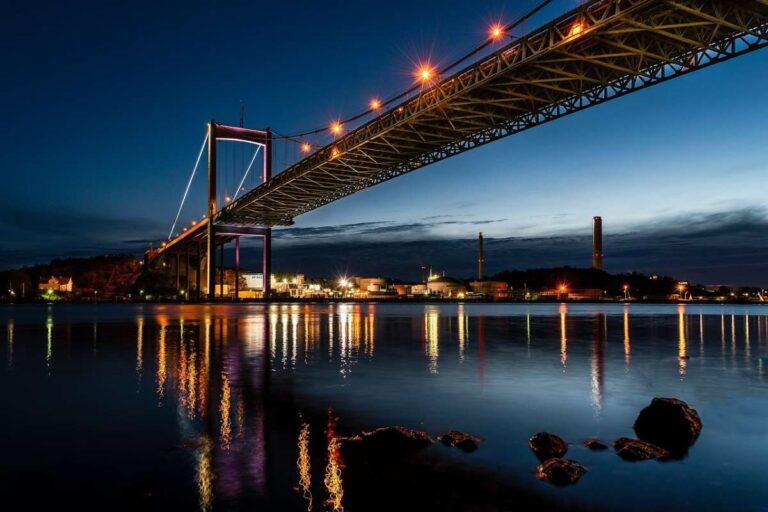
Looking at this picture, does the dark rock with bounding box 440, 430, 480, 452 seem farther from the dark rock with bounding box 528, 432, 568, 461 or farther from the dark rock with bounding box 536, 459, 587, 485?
the dark rock with bounding box 536, 459, 587, 485

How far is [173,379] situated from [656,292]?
200 metres

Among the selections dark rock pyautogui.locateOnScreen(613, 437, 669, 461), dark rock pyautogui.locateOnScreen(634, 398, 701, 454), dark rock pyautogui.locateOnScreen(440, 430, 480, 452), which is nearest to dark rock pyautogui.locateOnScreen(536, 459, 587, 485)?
dark rock pyautogui.locateOnScreen(613, 437, 669, 461)

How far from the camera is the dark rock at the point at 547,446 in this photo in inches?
240

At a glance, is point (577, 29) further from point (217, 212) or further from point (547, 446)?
point (217, 212)

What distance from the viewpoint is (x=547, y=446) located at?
6.22 meters

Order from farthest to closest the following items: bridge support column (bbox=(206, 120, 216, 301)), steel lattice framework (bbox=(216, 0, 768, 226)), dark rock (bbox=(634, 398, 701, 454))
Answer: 1. bridge support column (bbox=(206, 120, 216, 301))
2. steel lattice framework (bbox=(216, 0, 768, 226))
3. dark rock (bbox=(634, 398, 701, 454))

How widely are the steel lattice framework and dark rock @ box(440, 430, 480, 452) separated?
1675 centimetres

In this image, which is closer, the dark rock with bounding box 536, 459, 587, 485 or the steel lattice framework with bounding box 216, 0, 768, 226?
the dark rock with bounding box 536, 459, 587, 485

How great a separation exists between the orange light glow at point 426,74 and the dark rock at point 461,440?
93.5ft

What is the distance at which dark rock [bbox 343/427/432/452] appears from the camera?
244 inches

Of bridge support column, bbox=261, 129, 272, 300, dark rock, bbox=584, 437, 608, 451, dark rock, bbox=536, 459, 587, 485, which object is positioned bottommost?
dark rock, bbox=584, 437, 608, 451

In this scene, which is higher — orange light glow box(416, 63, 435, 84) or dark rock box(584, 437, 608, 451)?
orange light glow box(416, 63, 435, 84)

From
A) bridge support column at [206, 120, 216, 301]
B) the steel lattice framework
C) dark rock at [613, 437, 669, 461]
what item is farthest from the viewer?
bridge support column at [206, 120, 216, 301]

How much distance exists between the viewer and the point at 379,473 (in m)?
5.35
